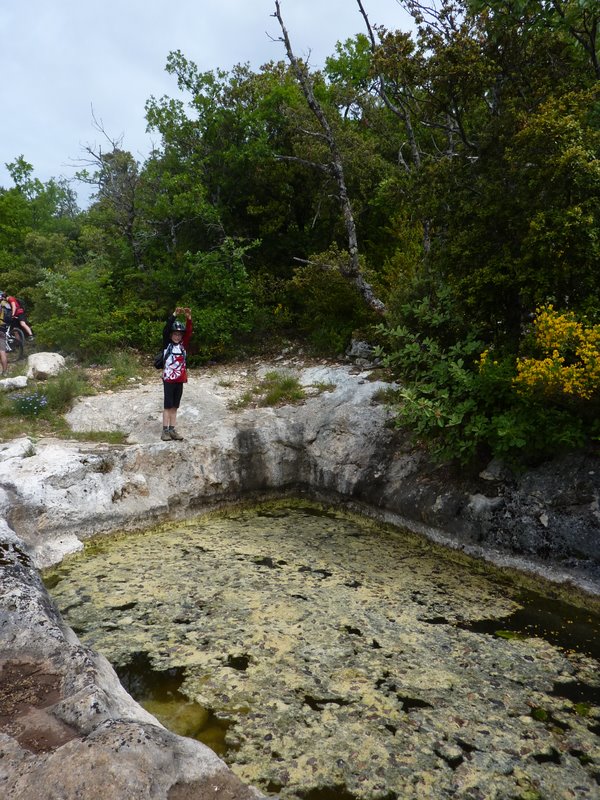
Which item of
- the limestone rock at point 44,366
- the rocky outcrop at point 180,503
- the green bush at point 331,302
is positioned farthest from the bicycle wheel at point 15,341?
the green bush at point 331,302

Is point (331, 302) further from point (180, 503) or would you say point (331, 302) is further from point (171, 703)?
point (171, 703)

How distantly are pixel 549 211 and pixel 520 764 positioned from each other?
18.7 ft

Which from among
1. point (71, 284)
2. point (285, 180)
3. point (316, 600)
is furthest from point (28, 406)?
point (285, 180)

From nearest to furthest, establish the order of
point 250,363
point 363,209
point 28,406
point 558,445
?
1. point 558,445
2. point 28,406
3. point 250,363
4. point 363,209

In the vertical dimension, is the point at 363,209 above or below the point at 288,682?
above

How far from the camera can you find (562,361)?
6.03 metres

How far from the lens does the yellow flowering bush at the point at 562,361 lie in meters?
5.88

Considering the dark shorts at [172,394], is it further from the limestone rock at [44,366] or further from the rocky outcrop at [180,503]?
the limestone rock at [44,366]

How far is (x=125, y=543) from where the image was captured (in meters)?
7.68

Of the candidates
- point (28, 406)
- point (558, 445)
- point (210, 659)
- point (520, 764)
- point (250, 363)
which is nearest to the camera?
point (520, 764)

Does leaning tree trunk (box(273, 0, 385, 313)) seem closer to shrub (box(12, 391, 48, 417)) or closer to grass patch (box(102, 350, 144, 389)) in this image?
grass patch (box(102, 350, 144, 389))

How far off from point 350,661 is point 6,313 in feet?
44.9

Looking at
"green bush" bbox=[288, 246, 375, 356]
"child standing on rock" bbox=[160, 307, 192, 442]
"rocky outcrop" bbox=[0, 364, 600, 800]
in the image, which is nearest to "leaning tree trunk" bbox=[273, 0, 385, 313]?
"green bush" bbox=[288, 246, 375, 356]

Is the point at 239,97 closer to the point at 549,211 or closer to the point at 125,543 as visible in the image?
the point at 549,211
